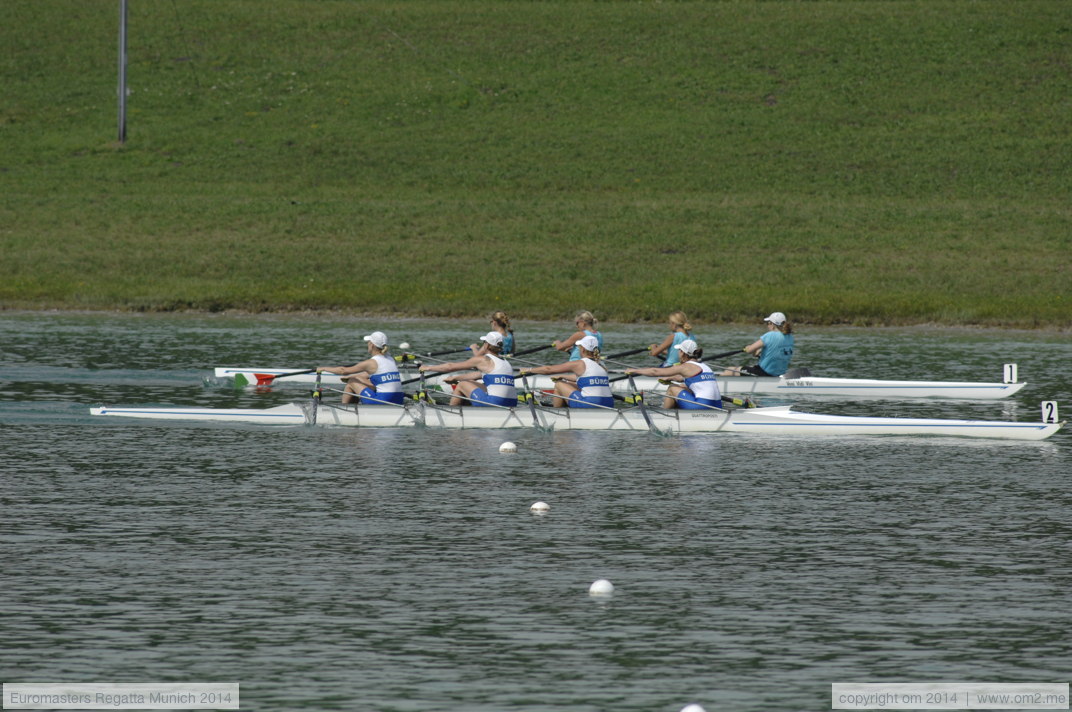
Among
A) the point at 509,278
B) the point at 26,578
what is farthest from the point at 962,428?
the point at 509,278

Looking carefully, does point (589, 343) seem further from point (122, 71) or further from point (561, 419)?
point (122, 71)

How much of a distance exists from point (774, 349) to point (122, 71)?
1874 inches

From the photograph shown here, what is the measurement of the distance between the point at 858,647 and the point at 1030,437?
14294mm

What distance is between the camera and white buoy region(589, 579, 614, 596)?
15805 millimetres

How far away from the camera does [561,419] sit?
28859 mm

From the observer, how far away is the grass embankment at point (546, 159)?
57938 millimetres

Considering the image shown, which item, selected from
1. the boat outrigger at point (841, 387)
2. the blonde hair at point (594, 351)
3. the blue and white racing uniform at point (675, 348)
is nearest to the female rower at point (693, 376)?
the blonde hair at point (594, 351)

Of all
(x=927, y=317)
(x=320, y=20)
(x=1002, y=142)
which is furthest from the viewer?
(x=320, y=20)

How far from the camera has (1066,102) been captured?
83688 millimetres

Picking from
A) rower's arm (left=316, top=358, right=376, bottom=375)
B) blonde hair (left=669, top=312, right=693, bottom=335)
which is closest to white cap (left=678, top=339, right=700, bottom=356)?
blonde hair (left=669, top=312, right=693, bottom=335)

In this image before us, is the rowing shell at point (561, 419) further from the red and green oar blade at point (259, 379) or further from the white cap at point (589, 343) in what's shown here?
the red and green oar blade at point (259, 379)

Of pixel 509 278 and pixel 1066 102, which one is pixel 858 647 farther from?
pixel 1066 102

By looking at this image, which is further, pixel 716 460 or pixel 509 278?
pixel 509 278

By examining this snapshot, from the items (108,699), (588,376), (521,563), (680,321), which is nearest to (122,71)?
(680,321)
